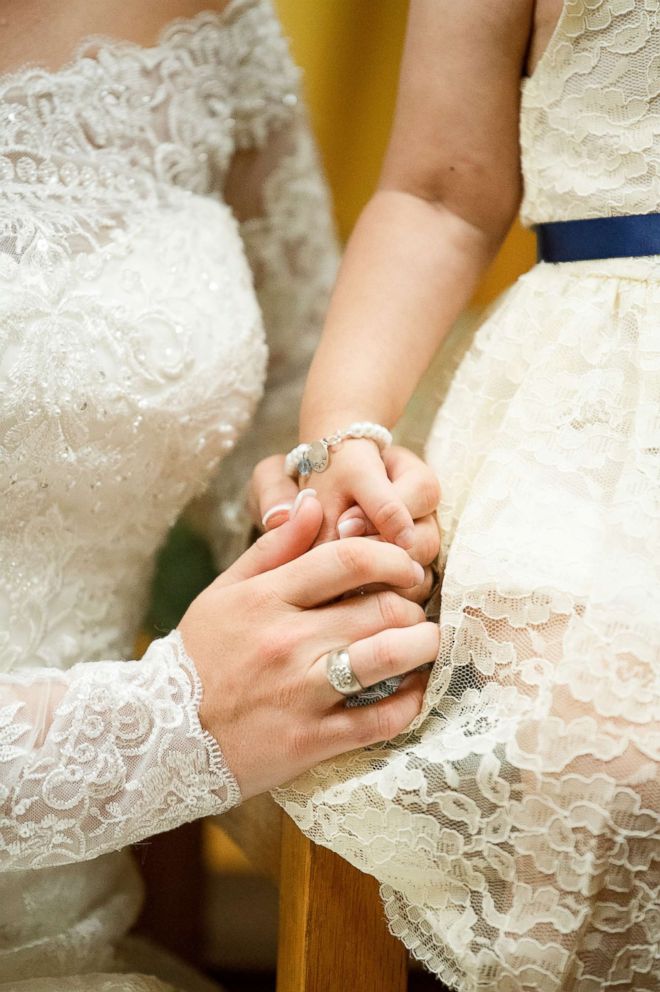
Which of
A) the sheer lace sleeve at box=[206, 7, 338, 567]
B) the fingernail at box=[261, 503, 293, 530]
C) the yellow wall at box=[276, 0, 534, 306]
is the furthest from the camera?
the yellow wall at box=[276, 0, 534, 306]

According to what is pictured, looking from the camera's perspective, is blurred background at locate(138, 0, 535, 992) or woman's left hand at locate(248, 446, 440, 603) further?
blurred background at locate(138, 0, 535, 992)

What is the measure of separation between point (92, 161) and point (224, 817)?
2.10 ft

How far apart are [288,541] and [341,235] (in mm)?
820

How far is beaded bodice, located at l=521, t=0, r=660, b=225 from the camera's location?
2.24 ft

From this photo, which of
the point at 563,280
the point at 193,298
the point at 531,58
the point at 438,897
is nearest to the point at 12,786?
the point at 438,897

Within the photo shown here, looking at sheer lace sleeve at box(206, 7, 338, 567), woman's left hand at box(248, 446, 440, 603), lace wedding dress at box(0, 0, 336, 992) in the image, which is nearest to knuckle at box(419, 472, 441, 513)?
woman's left hand at box(248, 446, 440, 603)

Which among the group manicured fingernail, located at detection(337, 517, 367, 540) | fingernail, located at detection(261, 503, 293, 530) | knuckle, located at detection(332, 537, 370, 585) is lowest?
fingernail, located at detection(261, 503, 293, 530)

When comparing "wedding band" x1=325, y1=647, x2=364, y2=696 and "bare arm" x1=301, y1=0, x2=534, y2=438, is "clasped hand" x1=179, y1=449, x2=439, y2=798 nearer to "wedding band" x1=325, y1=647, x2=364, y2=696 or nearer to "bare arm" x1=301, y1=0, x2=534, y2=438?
"wedding band" x1=325, y1=647, x2=364, y2=696

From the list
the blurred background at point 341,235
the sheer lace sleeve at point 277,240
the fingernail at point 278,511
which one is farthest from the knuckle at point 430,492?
the blurred background at point 341,235

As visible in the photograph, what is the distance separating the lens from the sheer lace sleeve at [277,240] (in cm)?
98

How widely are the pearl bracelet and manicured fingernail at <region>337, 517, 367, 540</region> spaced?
0.06 meters

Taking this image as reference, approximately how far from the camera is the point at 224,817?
0.96 meters

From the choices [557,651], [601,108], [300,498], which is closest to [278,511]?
[300,498]

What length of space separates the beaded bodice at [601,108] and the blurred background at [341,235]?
0.39 meters
